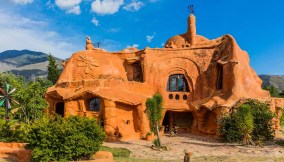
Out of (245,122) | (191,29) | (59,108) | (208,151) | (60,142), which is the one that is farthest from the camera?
(191,29)

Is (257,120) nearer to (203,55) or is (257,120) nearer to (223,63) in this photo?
(223,63)

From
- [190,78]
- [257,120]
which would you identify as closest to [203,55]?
[190,78]

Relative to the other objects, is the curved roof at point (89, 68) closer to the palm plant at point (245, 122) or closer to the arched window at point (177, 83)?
the arched window at point (177, 83)

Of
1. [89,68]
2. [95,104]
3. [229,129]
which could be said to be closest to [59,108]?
[95,104]

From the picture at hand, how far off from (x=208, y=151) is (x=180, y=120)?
37.7 ft

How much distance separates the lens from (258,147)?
70.1 ft

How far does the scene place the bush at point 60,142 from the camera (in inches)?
548

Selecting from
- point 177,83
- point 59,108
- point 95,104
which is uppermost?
point 177,83

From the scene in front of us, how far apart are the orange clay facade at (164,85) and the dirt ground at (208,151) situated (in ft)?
10.6

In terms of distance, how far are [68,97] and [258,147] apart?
16890 mm

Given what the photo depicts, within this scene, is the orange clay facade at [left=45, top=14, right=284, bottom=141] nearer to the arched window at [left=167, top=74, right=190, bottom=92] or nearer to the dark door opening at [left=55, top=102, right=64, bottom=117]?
the arched window at [left=167, top=74, right=190, bottom=92]

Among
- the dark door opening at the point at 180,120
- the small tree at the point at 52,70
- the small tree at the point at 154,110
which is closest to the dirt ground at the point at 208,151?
the small tree at the point at 154,110

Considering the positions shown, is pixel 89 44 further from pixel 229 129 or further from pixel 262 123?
pixel 262 123

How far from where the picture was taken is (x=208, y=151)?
20797 millimetres
